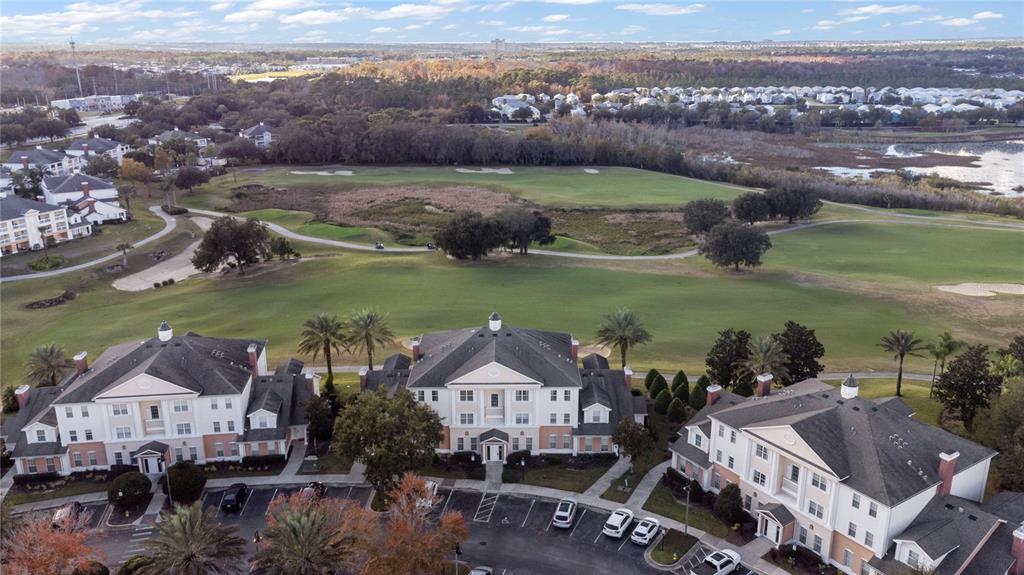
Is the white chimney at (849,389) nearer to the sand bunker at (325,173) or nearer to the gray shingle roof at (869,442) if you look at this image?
the gray shingle roof at (869,442)

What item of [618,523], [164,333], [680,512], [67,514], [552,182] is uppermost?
[164,333]

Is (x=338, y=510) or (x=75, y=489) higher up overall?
(x=338, y=510)

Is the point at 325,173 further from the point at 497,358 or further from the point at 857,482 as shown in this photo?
the point at 857,482

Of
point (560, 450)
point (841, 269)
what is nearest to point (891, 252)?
point (841, 269)

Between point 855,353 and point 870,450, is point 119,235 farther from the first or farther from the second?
point 870,450

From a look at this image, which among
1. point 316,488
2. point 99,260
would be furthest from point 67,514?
point 99,260

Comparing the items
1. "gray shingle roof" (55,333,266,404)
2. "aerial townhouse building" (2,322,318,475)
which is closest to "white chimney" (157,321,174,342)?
"aerial townhouse building" (2,322,318,475)
